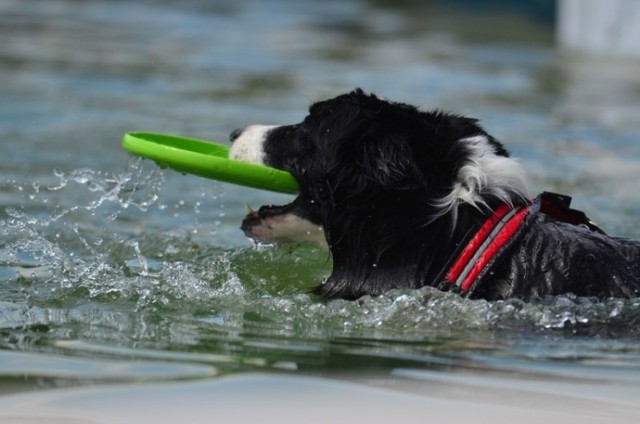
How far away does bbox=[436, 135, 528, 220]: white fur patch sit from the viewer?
464 centimetres

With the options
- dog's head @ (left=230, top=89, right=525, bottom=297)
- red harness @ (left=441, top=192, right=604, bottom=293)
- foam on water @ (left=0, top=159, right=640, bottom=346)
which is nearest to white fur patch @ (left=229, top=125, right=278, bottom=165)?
dog's head @ (left=230, top=89, right=525, bottom=297)

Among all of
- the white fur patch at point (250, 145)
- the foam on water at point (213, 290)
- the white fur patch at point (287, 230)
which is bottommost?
the foam on water at point (213, 290)

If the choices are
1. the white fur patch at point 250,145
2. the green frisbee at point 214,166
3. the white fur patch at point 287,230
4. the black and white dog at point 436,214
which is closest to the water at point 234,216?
the black and white dog at point 436,214

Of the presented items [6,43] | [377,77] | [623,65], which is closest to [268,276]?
[377,77]

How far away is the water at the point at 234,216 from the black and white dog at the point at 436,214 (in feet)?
0.38

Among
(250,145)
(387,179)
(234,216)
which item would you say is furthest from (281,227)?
(234,216)

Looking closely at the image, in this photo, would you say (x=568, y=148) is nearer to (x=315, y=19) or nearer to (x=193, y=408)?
(x=193, y=408)

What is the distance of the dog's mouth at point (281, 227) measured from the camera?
5000 mm

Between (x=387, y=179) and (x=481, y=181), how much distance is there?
1.17 ft

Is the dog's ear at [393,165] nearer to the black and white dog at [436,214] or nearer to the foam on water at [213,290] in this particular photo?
the black and white dog at [436,214]

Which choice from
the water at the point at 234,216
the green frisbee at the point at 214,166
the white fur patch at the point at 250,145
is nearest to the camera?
the water at the point at 234,216

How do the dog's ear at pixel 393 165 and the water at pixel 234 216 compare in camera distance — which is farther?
the dog's ear at pixel 393 165

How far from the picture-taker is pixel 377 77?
13.4 m

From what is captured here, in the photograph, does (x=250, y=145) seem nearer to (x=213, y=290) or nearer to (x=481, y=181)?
(x=213, y=290)
